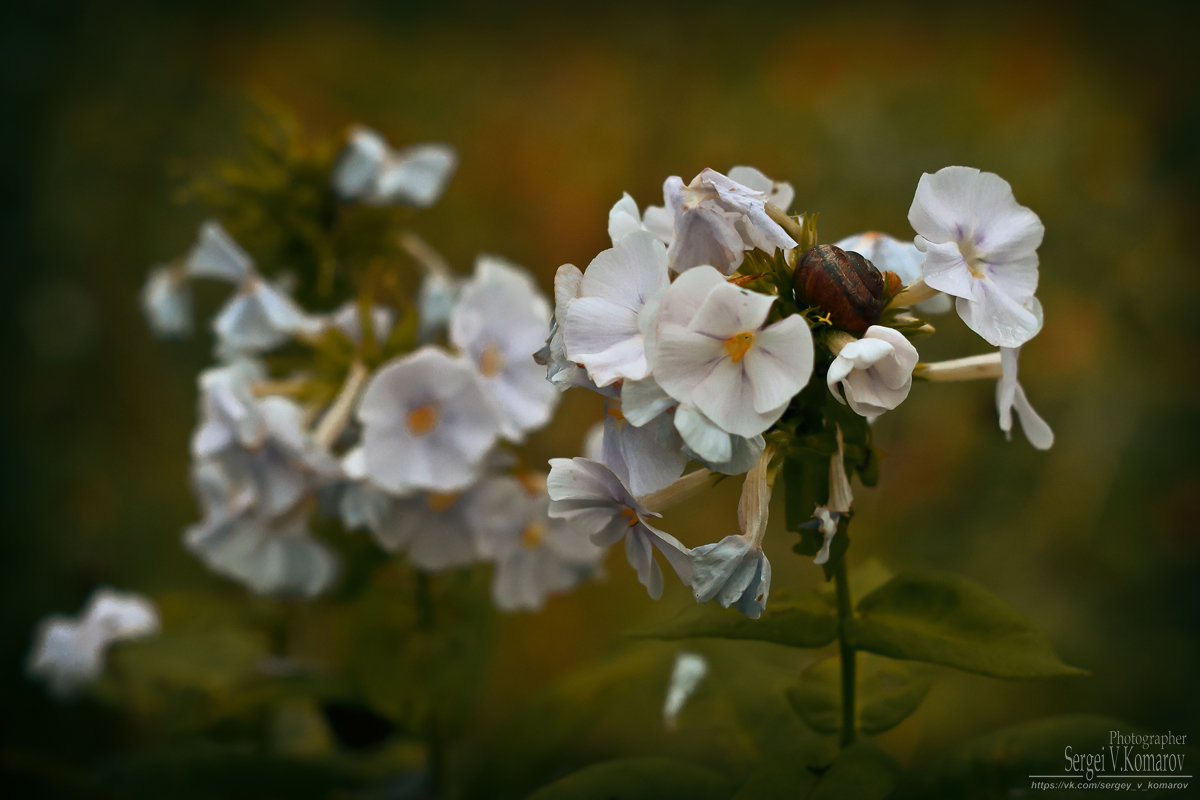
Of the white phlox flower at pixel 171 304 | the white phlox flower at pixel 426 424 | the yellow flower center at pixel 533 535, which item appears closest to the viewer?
the white phlox flower at pixel 426 424

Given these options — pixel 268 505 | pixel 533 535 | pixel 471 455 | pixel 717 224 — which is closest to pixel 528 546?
pixel 533 535

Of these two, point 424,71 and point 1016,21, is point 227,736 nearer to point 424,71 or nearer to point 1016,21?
point 424,71

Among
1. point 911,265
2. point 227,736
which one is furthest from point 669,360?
point 227,736

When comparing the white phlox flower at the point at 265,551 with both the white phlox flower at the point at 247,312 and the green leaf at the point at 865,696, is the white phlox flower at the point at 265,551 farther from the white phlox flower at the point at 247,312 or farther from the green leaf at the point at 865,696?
the green leaf at the point at 865,696

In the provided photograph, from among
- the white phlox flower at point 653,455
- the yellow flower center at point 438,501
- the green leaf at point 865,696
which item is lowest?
the green leaf at point 865,696

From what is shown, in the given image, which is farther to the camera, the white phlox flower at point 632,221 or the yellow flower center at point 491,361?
the yellow flower center at point 491,361

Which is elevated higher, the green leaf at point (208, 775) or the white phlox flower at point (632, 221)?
the white phlox flower at point (632, 221)

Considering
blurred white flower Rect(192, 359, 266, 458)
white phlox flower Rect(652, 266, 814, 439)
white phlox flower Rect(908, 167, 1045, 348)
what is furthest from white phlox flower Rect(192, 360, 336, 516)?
white phlox flower Rect(908, 167, 1045, 348)

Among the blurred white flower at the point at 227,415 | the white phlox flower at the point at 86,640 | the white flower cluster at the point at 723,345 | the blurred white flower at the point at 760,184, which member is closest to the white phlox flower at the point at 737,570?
the white flower cluster at the point at 723,345
